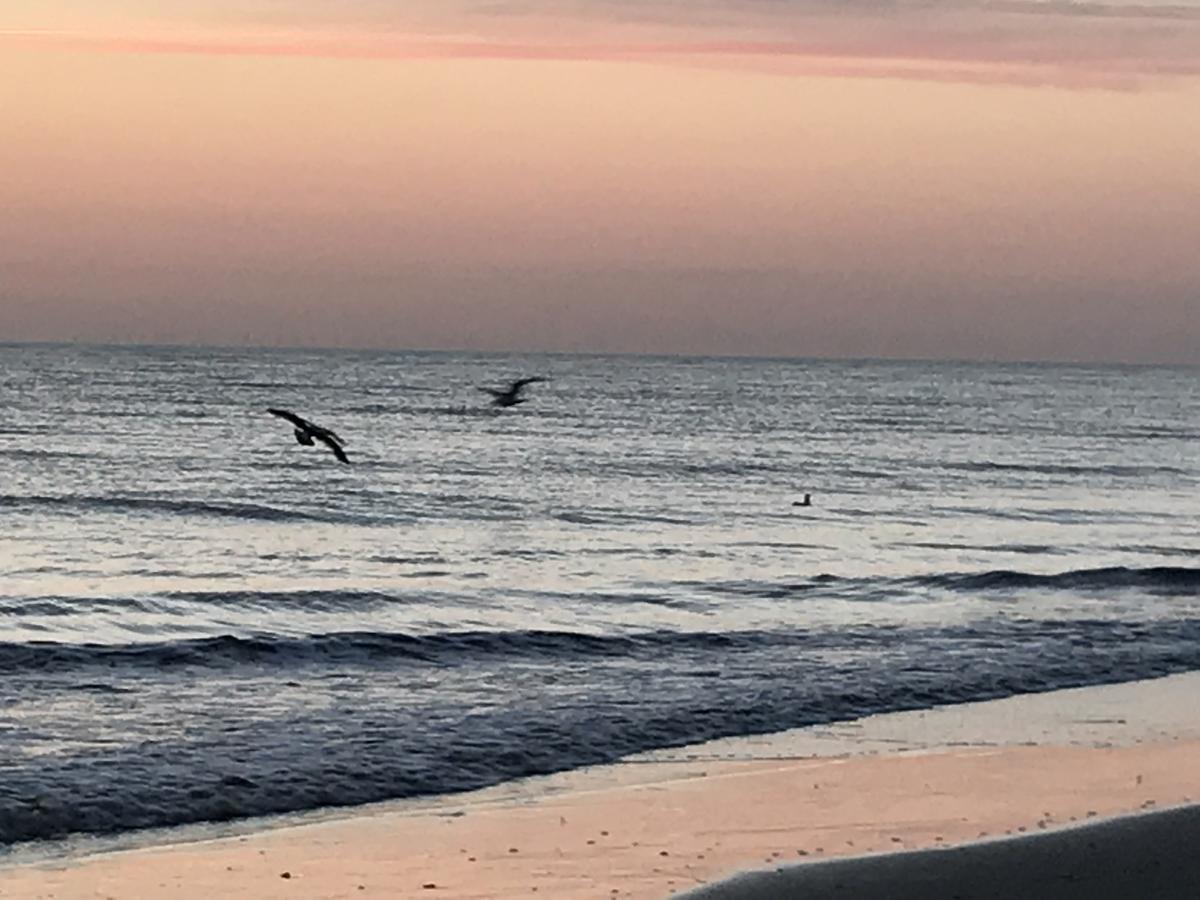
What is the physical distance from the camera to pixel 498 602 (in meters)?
24.1

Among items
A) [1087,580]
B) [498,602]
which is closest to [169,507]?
[498,602]

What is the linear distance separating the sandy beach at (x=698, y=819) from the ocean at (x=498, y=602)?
2.46 ft

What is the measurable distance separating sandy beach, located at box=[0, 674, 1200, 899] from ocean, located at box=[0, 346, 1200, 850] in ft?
2.46

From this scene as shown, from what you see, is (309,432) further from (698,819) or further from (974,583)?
(698,819)

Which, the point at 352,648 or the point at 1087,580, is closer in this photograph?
the point at 352,648

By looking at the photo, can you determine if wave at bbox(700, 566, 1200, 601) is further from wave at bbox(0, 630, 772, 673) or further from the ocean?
wave at bbox(0, 630, 772, 673)

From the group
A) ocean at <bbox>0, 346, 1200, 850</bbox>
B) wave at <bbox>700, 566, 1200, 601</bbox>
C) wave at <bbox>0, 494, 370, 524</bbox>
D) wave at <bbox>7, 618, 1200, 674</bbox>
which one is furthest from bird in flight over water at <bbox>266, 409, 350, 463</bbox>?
wave at <bbox>0, 494, 370, 524</bbox>

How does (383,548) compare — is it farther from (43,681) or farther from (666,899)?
(666,899)

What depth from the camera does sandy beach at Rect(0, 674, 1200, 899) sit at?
9.91m

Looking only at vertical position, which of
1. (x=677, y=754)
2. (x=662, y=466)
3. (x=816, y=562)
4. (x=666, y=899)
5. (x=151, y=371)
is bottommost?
(x=666, y=899)

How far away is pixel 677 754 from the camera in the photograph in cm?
1391

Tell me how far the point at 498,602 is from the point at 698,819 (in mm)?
12873

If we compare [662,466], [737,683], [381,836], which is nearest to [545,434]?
[662,466]

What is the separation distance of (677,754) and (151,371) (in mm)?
124943
